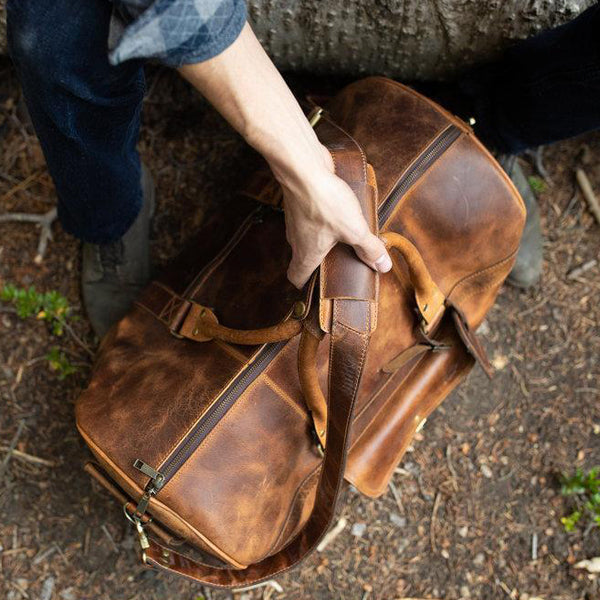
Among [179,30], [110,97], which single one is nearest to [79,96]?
[110,97]

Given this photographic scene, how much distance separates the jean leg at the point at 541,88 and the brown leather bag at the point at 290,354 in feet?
0.85

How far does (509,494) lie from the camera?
6.92 feet

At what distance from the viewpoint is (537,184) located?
2.22 m

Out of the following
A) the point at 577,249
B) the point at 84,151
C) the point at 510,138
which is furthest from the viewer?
the point at 577,249

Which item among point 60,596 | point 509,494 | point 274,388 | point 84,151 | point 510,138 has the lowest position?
point 509,494

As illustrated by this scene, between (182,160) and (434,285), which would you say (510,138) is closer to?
(434,285)

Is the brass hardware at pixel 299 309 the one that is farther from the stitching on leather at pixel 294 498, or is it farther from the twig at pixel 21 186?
the twig at pixel 21 186

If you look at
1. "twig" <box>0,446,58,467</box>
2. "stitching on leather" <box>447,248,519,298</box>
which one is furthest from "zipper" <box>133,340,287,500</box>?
"twig" <box>0,446,58,467</box>

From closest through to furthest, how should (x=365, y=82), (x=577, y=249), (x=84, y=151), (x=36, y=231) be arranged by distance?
(x=84, y=151) → (x=365, y=82) → (x=36, y=231) → (x=577, y=249)

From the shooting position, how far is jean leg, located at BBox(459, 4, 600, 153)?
5.27 feet

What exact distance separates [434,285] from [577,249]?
2.91 ft

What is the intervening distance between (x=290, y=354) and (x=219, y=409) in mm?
199

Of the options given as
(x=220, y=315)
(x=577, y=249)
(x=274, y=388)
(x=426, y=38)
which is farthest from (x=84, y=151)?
(x=577, y=249)

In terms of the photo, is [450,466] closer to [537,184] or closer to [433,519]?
[433,519]
